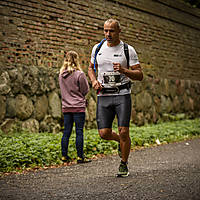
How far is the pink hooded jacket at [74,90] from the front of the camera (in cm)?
637

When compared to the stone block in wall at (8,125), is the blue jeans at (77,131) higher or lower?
higher

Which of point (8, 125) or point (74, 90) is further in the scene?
point (8, 125)

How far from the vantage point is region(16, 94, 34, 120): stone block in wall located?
816cm

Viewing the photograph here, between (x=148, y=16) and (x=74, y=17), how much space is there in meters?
3.76

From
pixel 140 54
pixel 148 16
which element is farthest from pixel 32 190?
pixel 148 16

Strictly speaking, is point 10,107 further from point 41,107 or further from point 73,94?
point 73,94

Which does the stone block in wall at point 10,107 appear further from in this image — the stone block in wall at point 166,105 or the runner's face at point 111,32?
the stone block in wall at point 166,105

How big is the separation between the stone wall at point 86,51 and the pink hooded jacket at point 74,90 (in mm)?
1999

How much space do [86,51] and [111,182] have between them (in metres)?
6.03

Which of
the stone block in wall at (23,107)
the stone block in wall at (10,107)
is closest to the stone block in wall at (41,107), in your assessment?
the stone block in wall at (23,107)

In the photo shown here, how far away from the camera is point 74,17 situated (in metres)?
9.66

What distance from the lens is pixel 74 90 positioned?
643 cm

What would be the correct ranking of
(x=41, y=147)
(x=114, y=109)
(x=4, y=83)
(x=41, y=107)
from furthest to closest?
1. (x=41, y=107)
2. (x=4, y=83)
3. (x=41, y=147)
4. (x=114, y=109)

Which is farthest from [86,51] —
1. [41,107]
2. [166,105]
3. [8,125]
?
[166,105]
